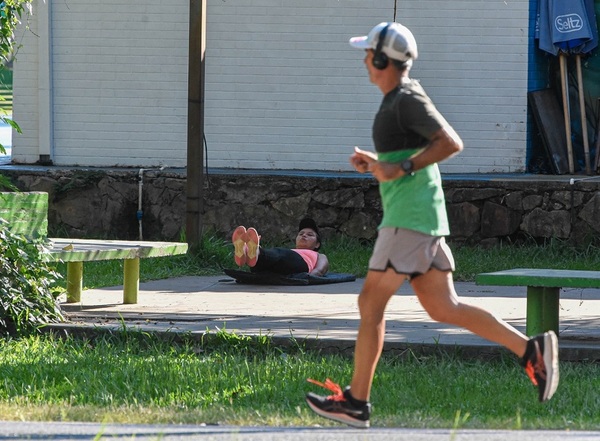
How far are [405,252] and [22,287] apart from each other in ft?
11.9

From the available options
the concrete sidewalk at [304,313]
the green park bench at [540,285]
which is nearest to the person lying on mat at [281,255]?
the concrete sidewalk at [304,313]

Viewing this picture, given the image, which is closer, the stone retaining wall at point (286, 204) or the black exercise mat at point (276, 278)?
the black exercise mat at point (276, 278)

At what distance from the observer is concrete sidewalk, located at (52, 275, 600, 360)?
7.23 meters

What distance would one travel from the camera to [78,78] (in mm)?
14336

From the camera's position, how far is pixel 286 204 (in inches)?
528

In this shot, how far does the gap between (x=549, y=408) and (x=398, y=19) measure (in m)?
8.51

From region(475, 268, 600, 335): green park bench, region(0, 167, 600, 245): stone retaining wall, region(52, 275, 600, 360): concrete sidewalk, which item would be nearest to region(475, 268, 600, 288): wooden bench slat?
region(475, 268, 600, 335): green park bench

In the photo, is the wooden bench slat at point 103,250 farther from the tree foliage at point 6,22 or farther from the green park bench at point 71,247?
the tree foliage at point 6,22

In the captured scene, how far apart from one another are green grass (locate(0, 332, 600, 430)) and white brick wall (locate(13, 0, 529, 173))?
6798mm

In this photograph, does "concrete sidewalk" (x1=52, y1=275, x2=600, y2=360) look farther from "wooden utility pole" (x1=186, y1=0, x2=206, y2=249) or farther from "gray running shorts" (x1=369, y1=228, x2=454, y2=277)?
"gray running shorts" (x1=369, y1=228, x2=454, y2=277)

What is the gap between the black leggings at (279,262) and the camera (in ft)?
34.3

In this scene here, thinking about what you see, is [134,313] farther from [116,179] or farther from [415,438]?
[116,179]

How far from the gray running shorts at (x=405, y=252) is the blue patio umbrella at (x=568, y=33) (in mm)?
8579

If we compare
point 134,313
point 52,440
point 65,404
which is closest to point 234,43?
point 134,313
